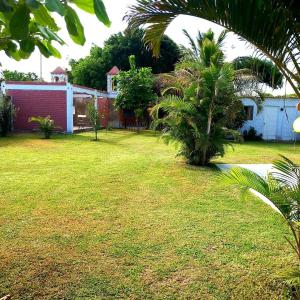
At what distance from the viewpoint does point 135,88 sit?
2186cm

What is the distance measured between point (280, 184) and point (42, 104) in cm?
1886

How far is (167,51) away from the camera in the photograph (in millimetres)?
29875

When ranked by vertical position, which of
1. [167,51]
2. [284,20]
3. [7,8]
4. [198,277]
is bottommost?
[198,277]

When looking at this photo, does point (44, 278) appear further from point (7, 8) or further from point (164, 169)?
point (164, 169)

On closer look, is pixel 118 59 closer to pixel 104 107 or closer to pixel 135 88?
pixel 104 107

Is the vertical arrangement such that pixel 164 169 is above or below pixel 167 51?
below

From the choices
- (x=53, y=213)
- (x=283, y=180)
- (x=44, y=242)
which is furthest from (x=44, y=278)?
(x=283, y=180)

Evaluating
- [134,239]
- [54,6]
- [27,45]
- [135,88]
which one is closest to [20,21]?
[54,6]

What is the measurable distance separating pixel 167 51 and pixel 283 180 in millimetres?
28129

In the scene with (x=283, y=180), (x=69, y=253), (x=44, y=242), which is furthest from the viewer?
(x=44, y=242)

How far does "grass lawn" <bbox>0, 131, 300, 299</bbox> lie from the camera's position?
128 inches

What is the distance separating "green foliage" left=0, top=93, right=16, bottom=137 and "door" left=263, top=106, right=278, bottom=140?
48.3 ft

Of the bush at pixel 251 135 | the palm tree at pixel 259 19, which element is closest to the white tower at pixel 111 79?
the bush at pixel 251 135

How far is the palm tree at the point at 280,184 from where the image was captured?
289 centimetres
